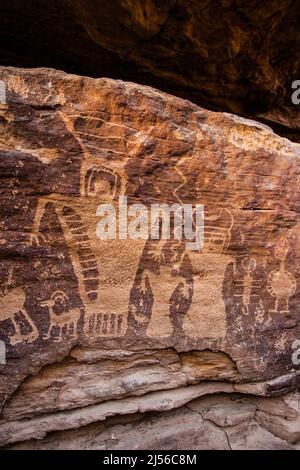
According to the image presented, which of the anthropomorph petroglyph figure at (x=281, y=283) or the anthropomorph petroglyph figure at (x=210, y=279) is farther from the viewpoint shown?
the anthropomorph petroglyph figure at (x=281, y=283)

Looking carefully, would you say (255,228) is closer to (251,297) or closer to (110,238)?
(251,297)

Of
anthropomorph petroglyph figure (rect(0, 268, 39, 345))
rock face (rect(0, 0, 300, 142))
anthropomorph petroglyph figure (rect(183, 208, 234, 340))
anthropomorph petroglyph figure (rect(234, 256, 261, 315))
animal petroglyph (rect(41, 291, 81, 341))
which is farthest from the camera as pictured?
rock face (rect(0, 0, 300, 142))

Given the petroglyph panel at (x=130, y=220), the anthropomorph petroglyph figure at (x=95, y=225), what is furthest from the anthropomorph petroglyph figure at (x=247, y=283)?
the anthropomorph petroglyph figure at (x=95, y=225)

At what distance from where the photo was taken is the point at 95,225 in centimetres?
228

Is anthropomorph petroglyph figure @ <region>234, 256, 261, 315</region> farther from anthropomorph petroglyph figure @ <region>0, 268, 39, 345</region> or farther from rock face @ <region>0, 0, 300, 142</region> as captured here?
rock face @ <region>0, 0, 300, 142</region>

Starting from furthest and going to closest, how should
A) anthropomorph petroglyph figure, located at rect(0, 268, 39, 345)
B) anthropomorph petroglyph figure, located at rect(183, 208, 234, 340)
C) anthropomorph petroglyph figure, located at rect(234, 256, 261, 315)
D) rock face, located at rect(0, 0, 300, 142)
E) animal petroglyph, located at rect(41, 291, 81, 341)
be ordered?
rock face, located at rect(0, 0, 300, 142) → anthropomorph petroglyph figure, located at rect(234, 256, 261, 315) → anthropomorph petroglyph figure, located at rect(183, 208, 234, 340) → animal petroglyph, located at rect(41, 291, 81, 341) → anthropomorph petroglyph figure, located at rect(0, 268, 39, 345)

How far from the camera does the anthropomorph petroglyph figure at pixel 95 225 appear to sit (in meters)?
2.22

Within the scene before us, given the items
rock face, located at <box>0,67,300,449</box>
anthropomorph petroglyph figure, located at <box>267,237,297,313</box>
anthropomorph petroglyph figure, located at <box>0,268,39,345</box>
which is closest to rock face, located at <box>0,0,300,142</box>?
rock face, located at <box>0,67,300,449</box>

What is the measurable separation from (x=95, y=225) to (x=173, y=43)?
218 cm

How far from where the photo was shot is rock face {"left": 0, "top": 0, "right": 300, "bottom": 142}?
2994 mm

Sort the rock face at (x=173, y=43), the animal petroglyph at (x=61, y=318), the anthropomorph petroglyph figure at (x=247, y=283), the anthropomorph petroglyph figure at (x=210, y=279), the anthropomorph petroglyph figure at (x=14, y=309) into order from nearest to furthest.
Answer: the anthropomorph petroglyph figure at (x=14, y=309) < the animal petroglyph at (x=61, y=318) < the anthropomorph petroglyph figure at (x=210, y=279) < the anthropomorph petroglyph figure at (x=247, y=283) < the rock face at (x=173, y=43)

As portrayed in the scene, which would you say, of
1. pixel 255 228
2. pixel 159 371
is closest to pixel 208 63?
pixel 255 228

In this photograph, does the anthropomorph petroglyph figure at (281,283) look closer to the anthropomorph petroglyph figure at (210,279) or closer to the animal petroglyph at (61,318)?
the anthropomorph petroglyph figure at (210,279)

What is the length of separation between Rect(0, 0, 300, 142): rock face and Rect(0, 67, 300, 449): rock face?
1165mm
